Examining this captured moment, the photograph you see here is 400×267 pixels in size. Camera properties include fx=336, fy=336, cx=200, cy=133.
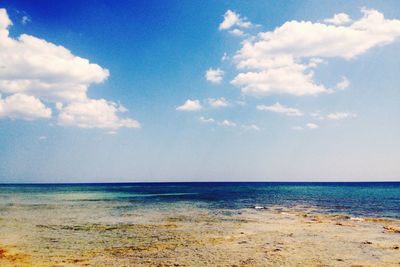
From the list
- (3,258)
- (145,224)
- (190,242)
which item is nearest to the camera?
(3,258)

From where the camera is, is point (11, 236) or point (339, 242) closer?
point (339, 242)

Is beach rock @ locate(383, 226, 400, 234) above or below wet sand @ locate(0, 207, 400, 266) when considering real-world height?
below

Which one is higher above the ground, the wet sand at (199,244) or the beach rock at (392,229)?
the wet sand at (199,244)

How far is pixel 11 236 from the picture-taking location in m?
25.8

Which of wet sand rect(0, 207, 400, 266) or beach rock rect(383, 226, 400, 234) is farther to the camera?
beach rock rect(383, 226, 400, 234)

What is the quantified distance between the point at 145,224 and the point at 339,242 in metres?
17.5

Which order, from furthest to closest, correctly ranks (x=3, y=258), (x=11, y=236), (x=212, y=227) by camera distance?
(x=212, y=227), (x=11, y=236), (x=3, y=258)

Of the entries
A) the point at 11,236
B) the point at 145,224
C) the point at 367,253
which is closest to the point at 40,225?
the point at 11,236

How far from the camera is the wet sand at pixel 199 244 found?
1836 centimetres

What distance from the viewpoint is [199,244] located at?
2258 cm

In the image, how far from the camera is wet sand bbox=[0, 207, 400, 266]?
18359 millimetres

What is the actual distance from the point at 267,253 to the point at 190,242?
567cm

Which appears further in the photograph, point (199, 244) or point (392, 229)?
point (392, 229)

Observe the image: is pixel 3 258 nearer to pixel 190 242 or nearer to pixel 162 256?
pixel 162 256
